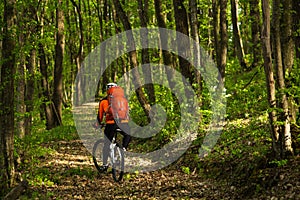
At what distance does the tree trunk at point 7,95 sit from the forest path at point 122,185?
1.03 meters

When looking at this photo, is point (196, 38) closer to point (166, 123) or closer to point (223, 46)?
point (223, 46)

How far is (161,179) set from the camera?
10695 mm

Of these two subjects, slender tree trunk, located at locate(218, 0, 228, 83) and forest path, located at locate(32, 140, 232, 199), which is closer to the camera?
forest path, located at locate(32, 140, 232, 199)

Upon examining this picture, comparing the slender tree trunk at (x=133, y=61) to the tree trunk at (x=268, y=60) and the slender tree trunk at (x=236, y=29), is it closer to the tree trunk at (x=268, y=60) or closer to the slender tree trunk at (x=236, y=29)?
the slender tree trunk at (x=236, y=29)

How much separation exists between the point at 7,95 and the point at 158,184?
418 cm

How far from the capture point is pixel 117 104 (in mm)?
10781

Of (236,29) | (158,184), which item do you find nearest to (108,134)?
(158,184)

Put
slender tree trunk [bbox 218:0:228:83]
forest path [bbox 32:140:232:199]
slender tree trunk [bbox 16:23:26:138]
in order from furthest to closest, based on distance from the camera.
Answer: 1. slender tree trunk [bbox 218:0:228:83]
2. slender tree trunk [bbox 16:23:26:138]
3. forest path [bbox 32:140:232:199]

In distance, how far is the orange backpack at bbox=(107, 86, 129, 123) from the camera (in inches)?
424

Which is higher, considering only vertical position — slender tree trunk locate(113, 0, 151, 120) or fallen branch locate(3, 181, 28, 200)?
slender tree trunk locate(113, 0, 151, 120)

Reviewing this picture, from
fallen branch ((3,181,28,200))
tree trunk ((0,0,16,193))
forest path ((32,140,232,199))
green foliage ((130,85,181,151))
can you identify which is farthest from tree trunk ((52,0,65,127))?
fallen branch ((3,181,28,200))

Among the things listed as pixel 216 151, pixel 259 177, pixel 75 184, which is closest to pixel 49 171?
pixel 75 184

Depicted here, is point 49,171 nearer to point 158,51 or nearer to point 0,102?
point 0,102

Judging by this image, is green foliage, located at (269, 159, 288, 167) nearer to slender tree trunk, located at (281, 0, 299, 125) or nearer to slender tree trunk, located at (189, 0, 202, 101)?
slender tree trunk, located at (281, 0, 299, 125)
